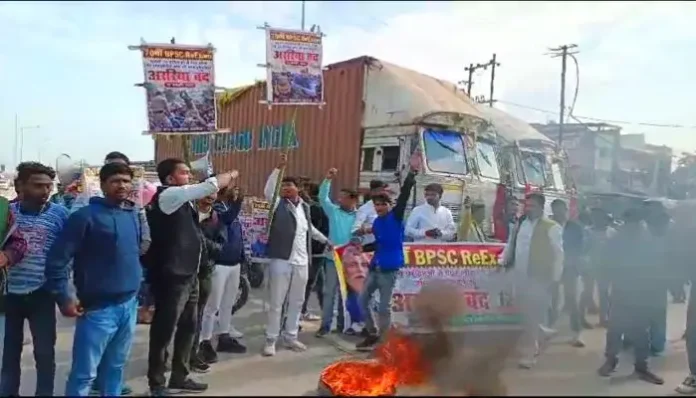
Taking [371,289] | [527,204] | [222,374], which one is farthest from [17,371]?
[527,204]

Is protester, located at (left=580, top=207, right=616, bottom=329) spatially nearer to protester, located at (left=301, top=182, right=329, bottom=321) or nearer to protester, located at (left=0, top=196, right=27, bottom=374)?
protester, located at (left=0, top=196, right=27, bottom=374)

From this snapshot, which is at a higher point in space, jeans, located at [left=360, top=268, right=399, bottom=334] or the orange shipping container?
the orange shipping container

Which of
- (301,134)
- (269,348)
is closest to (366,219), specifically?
(269,348)

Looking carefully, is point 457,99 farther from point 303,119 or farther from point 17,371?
point 17,371

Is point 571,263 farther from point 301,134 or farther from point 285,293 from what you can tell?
point 301,134

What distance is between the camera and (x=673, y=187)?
7.90 metres

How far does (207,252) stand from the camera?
5000 mm

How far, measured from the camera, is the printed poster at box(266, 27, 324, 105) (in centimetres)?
643

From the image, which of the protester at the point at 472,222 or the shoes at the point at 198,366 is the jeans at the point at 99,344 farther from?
the protester at the point at 472,222

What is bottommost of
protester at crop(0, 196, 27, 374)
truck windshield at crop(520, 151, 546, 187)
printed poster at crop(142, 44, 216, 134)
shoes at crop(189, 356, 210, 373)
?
shoes at crop(189, 356, 210, 373)

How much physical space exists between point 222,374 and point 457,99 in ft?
22.7

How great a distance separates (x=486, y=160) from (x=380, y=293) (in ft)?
15.5

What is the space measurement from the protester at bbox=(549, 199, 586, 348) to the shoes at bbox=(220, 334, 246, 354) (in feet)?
11.0

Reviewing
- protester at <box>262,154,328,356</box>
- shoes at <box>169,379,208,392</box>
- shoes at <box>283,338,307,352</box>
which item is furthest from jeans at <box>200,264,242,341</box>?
shoes at <box>169,379,208,392</box>
